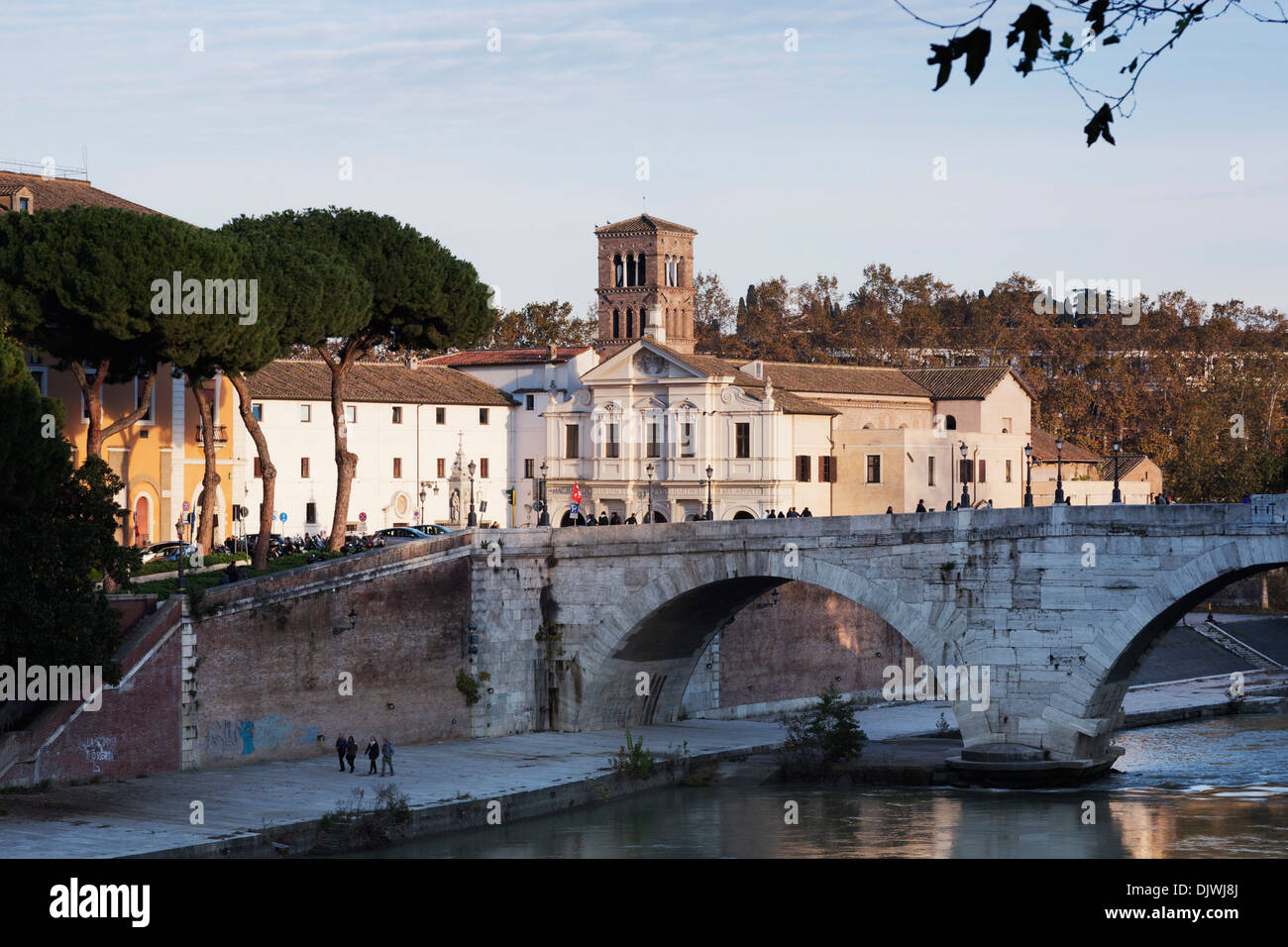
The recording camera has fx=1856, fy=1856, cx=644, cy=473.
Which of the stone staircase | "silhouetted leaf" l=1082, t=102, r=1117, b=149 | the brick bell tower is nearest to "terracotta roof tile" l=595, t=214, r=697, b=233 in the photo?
the brick bell tower

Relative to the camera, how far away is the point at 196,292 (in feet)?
109

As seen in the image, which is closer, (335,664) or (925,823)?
(925,823)

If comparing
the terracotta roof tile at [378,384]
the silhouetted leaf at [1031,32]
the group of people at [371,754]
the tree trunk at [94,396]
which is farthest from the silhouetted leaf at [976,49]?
the terracotta roof tile at [378,384]

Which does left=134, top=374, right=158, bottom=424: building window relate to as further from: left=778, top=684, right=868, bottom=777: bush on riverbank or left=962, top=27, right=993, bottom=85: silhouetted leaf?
left=962, top=27, right=993, bottom=85: silhouetted leaf

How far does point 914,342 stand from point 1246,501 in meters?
58.9

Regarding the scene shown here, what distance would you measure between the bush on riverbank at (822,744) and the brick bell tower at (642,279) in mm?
42288

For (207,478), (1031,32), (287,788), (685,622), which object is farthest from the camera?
(207,478)

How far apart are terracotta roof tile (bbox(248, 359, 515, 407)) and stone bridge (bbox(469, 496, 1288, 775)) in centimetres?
2192

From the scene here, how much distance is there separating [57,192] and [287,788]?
19371mm

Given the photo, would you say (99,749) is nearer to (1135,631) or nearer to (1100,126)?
(1135,631)

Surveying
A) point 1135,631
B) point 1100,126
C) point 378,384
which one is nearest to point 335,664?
point 1135,631

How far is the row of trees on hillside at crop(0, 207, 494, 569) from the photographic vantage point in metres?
32.7
